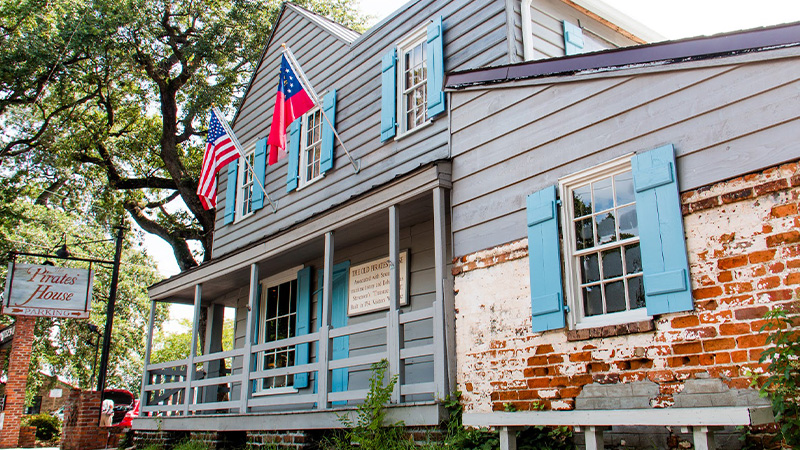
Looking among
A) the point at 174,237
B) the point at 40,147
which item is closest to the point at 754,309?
the point at 174,237

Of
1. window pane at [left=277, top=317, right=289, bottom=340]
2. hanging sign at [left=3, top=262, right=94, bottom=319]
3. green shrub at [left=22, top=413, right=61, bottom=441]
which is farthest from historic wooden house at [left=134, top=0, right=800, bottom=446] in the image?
green shrub at [left=22, top=413, right=61, bottom=441]

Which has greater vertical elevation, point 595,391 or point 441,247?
point 441,247

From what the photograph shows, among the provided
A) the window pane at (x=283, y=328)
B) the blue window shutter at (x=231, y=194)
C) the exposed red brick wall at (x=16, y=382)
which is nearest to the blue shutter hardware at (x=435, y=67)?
the window pane at (x=283, y=328)

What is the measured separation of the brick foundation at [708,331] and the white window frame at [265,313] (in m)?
5.90

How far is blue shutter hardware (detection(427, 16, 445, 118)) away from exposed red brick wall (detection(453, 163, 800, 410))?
3.63m

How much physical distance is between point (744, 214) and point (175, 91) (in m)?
18.2

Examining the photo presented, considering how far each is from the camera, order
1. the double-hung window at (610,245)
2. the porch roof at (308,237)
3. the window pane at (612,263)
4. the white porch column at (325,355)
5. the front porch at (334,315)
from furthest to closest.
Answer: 1. the white porch column at (325,355)
2. the porch roof at (308,237)
3. the front porch at (334,315)
4. the window pane at (612,263)
5. the double-hung window at (610,245)

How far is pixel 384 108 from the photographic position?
9609 millimetres

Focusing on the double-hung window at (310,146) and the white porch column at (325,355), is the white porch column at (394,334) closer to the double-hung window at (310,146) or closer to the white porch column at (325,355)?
the white porch column at (325,355)

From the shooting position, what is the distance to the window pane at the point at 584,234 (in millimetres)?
5520

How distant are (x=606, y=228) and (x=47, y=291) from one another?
584 inches

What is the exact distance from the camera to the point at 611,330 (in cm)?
501

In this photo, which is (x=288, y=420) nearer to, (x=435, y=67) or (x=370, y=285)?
(x=370, y=285)

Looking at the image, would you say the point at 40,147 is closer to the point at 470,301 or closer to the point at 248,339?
the point at 248,339
